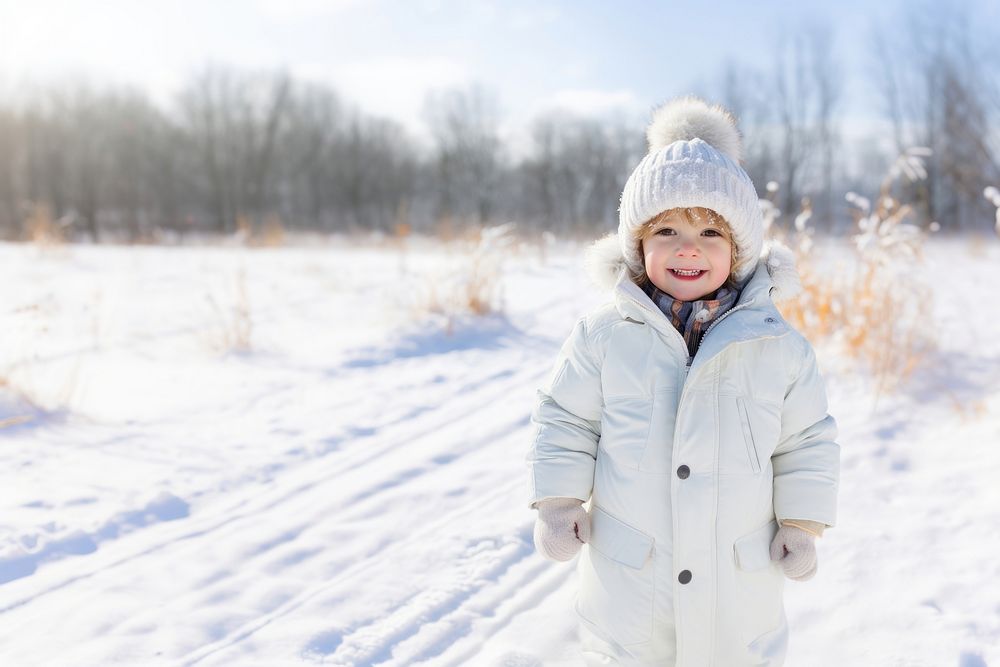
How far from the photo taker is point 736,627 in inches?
54.4

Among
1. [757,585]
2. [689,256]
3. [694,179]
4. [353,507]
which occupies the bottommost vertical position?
[353,507]

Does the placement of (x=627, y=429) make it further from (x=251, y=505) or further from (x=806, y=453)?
(x=251, y=505)

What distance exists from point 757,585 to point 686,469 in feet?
1.00

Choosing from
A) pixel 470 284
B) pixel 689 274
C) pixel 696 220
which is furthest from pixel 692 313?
pixel 470 284

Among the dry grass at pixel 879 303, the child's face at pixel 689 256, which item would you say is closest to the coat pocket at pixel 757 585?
the child's face at pixel 689 256

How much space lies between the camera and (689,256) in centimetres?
149

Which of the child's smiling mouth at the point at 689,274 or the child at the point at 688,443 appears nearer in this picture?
the child at the point at 688,443

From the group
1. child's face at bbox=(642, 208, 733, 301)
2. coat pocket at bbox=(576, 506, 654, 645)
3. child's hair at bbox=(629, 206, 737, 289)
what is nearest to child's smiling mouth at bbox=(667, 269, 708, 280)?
child's face at bbox=(642, 208, 733, 301)

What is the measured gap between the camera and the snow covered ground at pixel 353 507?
74.3 inches

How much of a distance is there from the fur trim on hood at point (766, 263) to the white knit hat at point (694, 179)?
0.04 metres

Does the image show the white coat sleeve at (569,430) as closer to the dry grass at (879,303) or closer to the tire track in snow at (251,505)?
the tire track in snow at (251,505)

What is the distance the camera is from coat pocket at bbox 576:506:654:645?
1.39 meters

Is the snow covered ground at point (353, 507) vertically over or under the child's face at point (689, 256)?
under

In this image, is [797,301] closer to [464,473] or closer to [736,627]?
[464,473]
